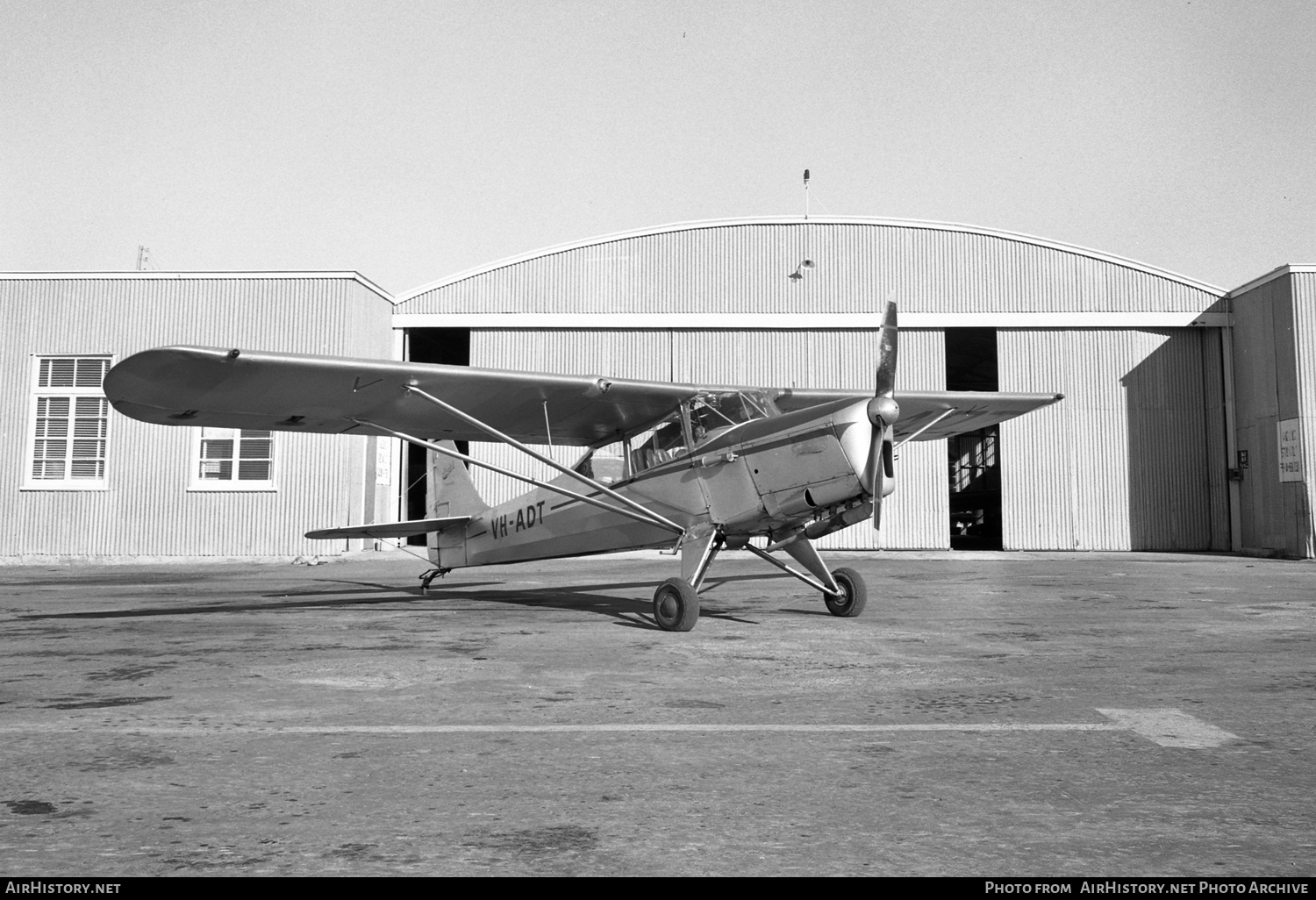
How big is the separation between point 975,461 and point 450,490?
32.4m

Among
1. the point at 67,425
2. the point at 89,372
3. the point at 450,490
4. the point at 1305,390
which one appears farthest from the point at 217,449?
the point at 1305,390

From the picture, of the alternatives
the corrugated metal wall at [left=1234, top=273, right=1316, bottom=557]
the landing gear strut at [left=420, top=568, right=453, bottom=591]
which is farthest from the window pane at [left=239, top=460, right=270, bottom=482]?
the corrugated metal wall at [left=1234, top=273, right=1316, bottom=557]

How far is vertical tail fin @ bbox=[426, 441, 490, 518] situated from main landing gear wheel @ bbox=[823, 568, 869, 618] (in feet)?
19.6

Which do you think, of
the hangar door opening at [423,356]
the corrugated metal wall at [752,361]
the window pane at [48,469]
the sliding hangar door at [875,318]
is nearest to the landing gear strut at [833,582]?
the corrugated metal wall at [752,361]

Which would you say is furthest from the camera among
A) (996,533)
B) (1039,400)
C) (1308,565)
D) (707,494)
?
(996,533)

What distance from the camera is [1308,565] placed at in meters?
20.1

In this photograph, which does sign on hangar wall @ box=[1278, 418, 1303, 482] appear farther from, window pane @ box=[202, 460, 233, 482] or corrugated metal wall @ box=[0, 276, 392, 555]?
window pane @ box=[202, 460, 233, 482]

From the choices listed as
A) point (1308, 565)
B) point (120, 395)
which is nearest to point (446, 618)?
point (120, 395)

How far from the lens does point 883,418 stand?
8.28 m

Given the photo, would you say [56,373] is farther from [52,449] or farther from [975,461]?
[975,461]

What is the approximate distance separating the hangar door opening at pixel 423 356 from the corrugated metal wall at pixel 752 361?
1861mm

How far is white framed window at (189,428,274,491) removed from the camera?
2500 centimetres

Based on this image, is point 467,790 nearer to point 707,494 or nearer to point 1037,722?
point 1037,722
